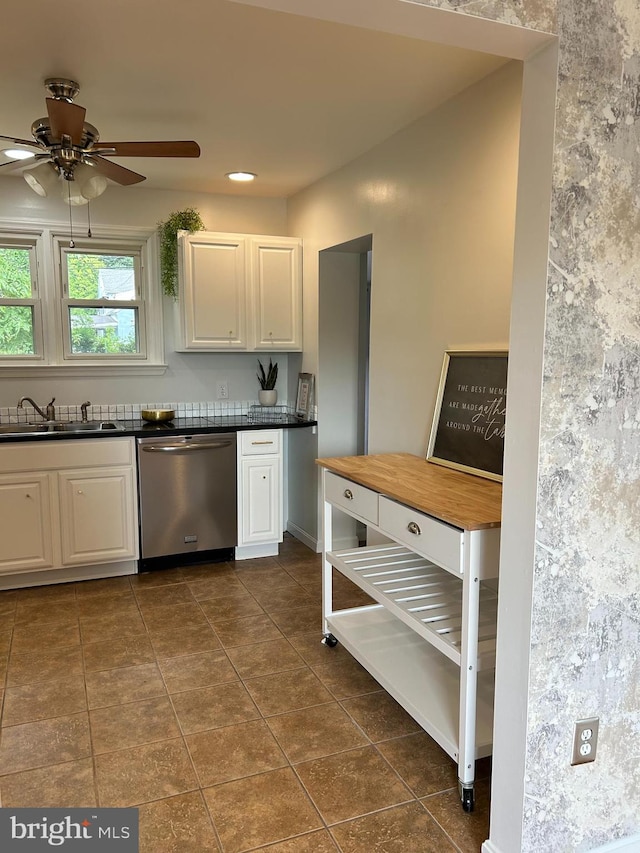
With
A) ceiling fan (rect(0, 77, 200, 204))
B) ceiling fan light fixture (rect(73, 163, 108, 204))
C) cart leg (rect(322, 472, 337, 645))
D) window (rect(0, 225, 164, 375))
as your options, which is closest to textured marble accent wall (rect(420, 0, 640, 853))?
cart leg (rect(322, 472, 337, 645))

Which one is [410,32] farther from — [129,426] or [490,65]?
[129,426]

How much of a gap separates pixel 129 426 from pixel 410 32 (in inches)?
126

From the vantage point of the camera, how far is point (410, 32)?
135 cm

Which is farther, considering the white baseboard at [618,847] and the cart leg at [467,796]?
the cart leg at [467,796]

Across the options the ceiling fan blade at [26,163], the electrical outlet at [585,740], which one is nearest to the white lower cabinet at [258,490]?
the ceiling fan blade at [26,163]

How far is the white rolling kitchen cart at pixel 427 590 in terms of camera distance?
6.27ft

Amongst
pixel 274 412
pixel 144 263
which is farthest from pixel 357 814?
pixel 144 263

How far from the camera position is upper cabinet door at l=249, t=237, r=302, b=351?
173 inches

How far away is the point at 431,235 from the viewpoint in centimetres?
298

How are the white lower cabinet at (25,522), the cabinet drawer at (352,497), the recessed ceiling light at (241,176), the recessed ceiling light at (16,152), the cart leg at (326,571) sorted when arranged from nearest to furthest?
the cabinet drawer at (352,497), the cart leg at (326,571), the recessed ceiling light at (16,152), the white lower cabinet at (25,522), the recessed ceiling light at (241,176)

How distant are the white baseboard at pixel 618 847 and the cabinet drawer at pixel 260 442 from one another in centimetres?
275

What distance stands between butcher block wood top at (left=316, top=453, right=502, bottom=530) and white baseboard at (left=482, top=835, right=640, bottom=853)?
0.86m

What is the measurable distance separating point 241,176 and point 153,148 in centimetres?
143

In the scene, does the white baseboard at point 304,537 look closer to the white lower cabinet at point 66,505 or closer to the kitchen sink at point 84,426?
the white lower cabinet at point 66,505
